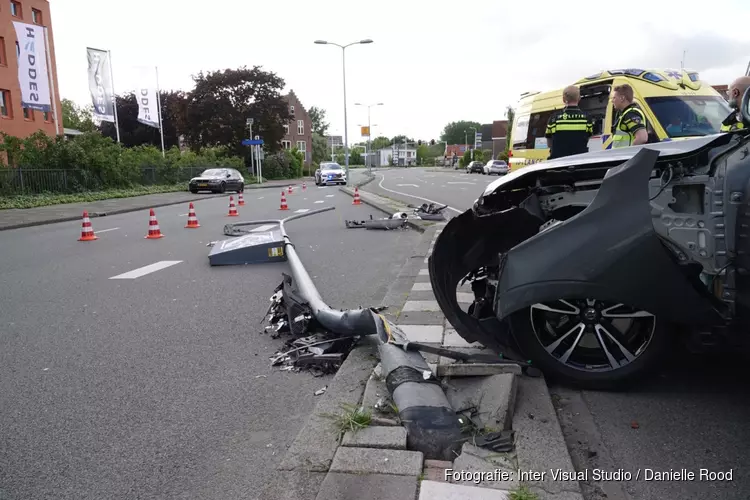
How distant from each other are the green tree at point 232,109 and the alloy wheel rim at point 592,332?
56741mm

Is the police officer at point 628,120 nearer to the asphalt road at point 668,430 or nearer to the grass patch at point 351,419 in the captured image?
the asphalt road at point 668,430

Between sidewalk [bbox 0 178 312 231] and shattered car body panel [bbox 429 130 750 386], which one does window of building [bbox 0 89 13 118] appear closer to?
sidewalk [bbox 0 178 312 231]

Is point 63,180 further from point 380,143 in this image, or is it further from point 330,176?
point 380,143

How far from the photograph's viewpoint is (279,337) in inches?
194

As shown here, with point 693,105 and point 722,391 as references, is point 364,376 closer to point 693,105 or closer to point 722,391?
point 722,391

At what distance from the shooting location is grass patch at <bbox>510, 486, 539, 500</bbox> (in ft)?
7.52

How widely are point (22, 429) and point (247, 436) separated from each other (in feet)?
4.20

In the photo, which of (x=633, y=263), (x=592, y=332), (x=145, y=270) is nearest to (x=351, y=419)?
(x=592, y=332)

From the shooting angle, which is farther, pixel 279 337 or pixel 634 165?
pixel 279 337

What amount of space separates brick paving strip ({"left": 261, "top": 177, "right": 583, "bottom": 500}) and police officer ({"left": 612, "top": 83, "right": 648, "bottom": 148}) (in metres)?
3.76

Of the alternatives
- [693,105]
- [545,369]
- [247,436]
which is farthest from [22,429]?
Result: [693,105]

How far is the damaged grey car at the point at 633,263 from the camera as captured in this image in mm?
2945

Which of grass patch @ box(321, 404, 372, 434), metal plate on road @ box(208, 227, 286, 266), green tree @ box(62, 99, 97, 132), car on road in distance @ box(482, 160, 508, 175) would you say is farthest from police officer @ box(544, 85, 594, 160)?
green tree @ box(62, 99, 97, 132)

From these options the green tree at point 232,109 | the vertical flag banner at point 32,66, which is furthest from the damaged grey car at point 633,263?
the green tree at point 232,109
